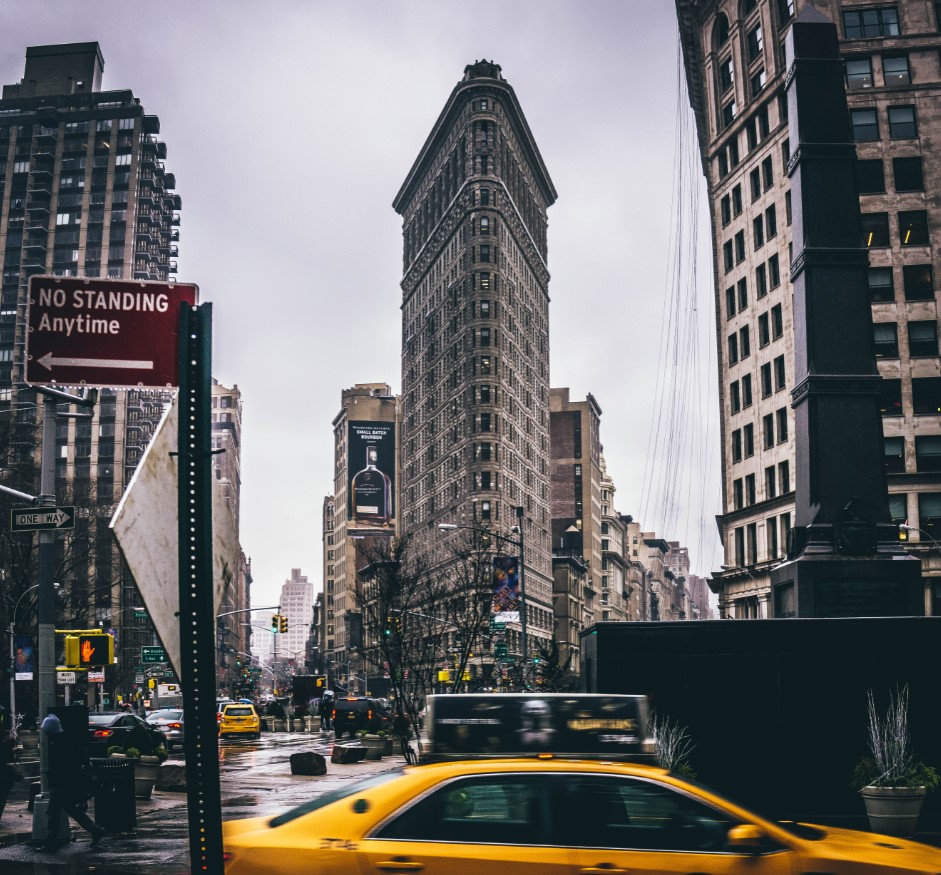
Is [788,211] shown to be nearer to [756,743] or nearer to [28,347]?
[756,743]

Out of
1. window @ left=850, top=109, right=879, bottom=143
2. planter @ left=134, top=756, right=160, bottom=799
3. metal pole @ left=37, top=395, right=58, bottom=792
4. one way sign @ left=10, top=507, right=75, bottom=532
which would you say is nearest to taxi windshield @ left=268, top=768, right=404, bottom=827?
one way sign @ left=10, top=507, right=75, bottom=532

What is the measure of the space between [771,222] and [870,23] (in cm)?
1206

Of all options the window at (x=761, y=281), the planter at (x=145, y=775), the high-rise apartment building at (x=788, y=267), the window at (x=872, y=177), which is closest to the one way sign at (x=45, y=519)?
the planter at (x=145, y=775)

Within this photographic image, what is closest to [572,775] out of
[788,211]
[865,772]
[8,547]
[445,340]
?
[865,772]

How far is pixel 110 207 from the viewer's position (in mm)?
133250

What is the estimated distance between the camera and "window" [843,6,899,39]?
6256cm

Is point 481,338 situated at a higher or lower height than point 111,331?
higher

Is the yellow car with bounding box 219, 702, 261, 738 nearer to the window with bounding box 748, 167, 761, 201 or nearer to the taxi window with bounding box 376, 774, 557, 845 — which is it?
the window with bounding box 748, 167, 761, 201

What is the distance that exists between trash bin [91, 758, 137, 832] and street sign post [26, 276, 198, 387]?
1429 centimetres

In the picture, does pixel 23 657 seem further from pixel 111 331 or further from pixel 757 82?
pixel 757 82

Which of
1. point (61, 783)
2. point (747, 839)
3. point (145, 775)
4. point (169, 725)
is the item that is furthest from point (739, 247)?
point (747, 839)

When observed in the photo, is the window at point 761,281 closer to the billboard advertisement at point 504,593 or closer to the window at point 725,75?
the window at point 725,75

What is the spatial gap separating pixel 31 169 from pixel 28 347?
142 meters

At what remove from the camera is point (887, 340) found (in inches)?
2340
